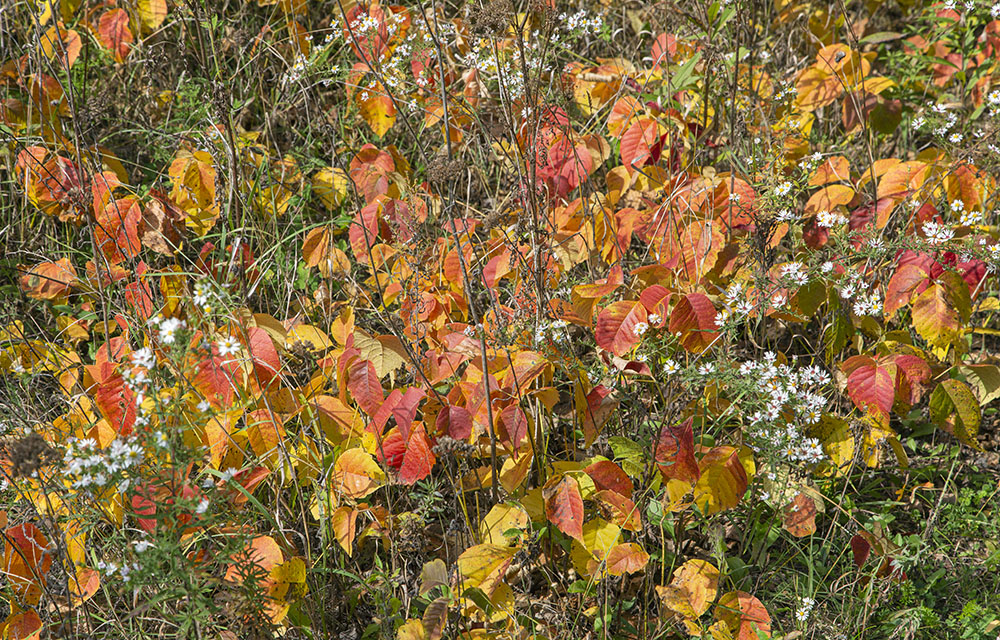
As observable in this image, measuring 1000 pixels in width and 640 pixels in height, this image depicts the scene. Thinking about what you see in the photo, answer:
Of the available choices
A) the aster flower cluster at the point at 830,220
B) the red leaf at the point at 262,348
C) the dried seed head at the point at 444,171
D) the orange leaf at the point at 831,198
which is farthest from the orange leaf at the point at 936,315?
the red leaf at the point at 262,348

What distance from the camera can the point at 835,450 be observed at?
1920 millimetres

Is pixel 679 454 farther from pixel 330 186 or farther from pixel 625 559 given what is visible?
pixel 330 186

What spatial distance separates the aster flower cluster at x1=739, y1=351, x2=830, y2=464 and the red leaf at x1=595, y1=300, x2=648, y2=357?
0.24 metres

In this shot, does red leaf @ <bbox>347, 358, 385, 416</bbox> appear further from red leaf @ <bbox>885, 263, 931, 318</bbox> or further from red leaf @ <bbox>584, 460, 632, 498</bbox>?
red leaf @ <bbox>885, 263, 931, 318</bbox>

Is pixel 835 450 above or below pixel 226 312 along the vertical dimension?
below

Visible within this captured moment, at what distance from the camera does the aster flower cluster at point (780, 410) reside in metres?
1.63

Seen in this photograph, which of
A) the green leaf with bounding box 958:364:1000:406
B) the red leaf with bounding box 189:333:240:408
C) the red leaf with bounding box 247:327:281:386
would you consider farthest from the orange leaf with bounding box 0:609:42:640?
the green leaf with bounding box 958:364:1000:406

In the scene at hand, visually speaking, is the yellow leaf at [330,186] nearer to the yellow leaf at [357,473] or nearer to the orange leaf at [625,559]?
the yellow leaf at [357,473]

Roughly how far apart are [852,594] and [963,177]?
111 cm

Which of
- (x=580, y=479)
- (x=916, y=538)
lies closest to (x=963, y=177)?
(x=916, y=538)

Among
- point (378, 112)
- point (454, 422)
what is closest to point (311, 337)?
point (454, 422)

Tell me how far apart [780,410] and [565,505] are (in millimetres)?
502

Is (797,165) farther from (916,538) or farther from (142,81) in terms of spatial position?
(142,81)

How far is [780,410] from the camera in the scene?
1687 mm
